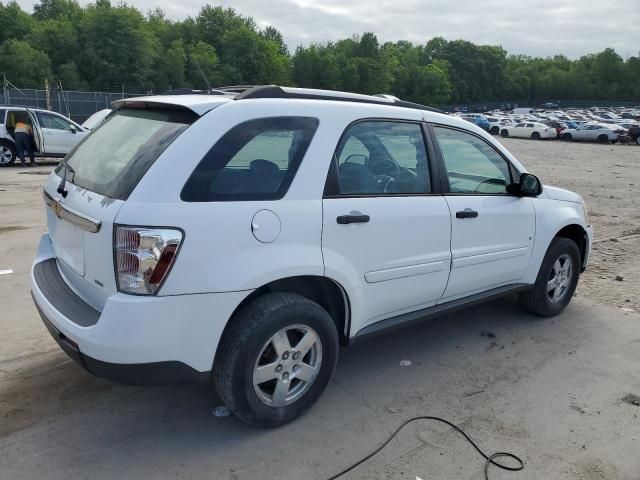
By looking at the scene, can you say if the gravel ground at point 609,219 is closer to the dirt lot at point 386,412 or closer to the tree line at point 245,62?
the dirt lot at point 386,412

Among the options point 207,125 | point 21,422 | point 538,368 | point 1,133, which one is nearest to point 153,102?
point 207,125

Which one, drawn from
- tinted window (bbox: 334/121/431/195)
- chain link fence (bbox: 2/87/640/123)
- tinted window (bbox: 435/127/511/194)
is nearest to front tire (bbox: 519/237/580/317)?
tinted window (bbox: 435/127/511/194)

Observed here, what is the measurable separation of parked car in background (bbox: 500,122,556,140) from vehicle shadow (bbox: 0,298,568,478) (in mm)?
44838

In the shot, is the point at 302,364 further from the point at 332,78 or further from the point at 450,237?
the point at 332,78

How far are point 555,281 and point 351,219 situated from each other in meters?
2.70

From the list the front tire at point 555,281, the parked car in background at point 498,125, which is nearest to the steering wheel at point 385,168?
the front tire at point 555,281

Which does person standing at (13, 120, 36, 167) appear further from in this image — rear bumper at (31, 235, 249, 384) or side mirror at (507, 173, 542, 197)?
side mirror at (507, 173, 542, 197)

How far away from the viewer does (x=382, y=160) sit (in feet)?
11.8

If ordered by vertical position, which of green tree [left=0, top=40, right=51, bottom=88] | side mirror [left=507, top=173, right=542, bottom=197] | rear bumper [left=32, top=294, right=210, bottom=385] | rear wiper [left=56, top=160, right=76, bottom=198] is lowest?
rear bumper [left=32, top=294, right=210, bottom=385]

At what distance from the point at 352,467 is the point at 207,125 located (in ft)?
6.29

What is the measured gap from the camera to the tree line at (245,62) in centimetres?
7212

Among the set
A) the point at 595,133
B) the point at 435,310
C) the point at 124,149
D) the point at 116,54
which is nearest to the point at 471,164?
the point at 435,310

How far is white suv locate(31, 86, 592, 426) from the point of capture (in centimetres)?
261

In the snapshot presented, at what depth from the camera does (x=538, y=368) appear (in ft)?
13.2
